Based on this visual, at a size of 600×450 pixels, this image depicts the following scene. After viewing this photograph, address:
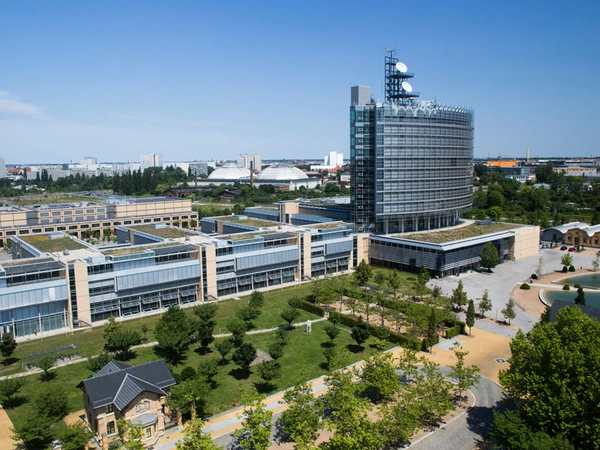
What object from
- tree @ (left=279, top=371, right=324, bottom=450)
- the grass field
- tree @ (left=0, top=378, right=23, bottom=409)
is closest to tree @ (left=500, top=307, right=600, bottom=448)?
tree @ (left=279, top=371, right=324, bottom=450)

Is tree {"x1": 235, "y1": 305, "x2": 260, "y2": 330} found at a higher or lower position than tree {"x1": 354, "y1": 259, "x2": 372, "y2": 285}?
lower

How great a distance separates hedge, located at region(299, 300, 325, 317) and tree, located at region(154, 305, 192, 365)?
52.8 ft

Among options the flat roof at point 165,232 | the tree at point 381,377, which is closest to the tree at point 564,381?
the tree at point 381,377

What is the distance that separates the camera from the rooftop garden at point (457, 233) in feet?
243

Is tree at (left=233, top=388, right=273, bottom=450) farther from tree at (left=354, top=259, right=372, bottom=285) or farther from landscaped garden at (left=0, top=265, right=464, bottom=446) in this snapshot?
tree at (left=354, top=259, right=372, bottom=285)

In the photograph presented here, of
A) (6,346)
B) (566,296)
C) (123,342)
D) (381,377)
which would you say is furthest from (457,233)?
(6,346)

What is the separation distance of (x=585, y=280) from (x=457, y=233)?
1960cm

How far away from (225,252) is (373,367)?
32.6 metres

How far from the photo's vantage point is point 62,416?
31625 mm

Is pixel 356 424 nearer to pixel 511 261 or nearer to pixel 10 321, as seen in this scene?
pixel 10 321

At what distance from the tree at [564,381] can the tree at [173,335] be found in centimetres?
2602

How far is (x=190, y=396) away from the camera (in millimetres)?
30656

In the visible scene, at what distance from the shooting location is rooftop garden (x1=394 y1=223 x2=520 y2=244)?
7411 cm

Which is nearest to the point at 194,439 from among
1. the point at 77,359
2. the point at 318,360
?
the point at 318,360
